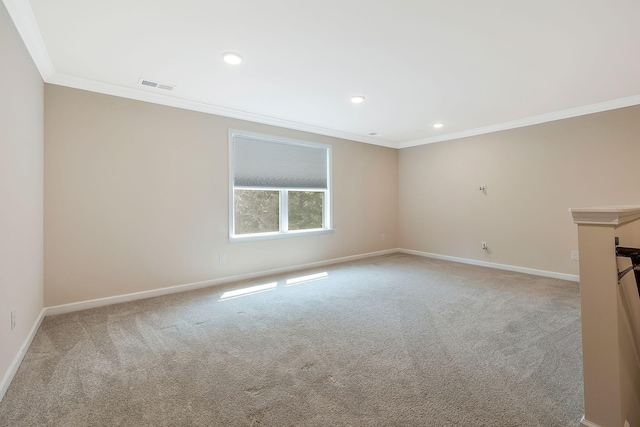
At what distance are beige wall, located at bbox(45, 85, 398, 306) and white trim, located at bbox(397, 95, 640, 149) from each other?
3100mm

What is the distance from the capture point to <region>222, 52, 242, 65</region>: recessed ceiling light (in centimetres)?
257

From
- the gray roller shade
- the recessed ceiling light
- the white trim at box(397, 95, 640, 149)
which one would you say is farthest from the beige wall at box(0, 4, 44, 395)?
the white trim at box(397, 95, 640, 149)

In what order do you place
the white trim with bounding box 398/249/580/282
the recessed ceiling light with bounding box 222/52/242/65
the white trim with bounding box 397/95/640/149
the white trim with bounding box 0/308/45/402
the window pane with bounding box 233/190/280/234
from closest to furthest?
the white trim with bounding box 0/308/45/402 → the recessed ceiling light with bounding box 222/52/242/65 → the white trim with bounding box 397/95/640/149 → the white trim with bounding box 398/249/580/282 → the window pane with bounding box 233/190/280/234

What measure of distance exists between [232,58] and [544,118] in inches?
177

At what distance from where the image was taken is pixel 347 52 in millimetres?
2537

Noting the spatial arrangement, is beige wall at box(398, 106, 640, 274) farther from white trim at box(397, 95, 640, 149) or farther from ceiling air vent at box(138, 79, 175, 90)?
ceiling air vent at box(138, 79, 175, 90)

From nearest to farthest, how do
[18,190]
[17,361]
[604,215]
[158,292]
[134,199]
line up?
[604,215], [17,361], [18,190], [134,199], [158,292]

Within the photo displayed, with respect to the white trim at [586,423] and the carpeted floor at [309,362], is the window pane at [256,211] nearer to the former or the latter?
the carpeted floor at [309,362]

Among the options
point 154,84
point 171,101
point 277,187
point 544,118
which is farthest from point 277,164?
point 544,118

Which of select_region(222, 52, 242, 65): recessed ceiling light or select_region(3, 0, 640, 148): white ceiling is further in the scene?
select_region(222, 52, 242, 65): recessed ceiling light

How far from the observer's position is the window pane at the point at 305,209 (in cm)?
501

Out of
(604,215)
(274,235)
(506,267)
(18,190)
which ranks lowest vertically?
(506,267)

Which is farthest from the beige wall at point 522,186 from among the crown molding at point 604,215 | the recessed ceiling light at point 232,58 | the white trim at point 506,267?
the recessed ceiling light at point 232,58

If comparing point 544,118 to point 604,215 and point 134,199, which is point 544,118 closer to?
point 604,215
